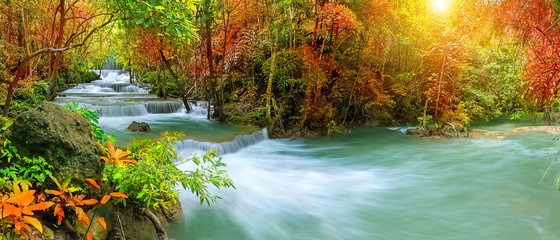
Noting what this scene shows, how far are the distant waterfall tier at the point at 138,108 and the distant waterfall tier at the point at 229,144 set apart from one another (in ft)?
17.4

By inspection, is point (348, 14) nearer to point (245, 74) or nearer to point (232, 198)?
point (245, 74)

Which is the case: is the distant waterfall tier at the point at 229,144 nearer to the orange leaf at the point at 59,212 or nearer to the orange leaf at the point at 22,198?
the orange leaf at the point at 59,212

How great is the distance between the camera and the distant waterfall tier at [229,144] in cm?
780

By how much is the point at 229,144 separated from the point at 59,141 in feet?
18.4

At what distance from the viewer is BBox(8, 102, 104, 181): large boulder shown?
2787 mm

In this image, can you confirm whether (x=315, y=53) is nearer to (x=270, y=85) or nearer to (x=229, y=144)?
(x=270, y=85)

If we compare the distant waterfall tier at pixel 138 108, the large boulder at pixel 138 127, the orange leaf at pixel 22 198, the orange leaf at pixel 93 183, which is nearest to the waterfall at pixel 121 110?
the distant waterfall tier at pixel 138 108

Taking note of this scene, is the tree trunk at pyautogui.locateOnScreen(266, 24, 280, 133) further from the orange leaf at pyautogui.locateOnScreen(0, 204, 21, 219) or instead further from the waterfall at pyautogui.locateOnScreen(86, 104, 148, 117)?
the orange leaf at pyautogui.locateOnScreen(0, 204, 21, 219)

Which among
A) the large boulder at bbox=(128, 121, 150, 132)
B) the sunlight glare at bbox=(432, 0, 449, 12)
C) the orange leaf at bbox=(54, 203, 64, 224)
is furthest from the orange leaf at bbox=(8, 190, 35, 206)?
A: the sunlight glare at bbox=(432, 0, 449, 12)

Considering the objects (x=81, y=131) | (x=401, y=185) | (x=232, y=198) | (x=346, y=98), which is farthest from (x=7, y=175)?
(x=346, y=98)

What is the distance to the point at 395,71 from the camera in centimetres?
1611

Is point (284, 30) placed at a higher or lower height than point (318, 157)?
higher

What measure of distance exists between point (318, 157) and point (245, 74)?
16.3 ft

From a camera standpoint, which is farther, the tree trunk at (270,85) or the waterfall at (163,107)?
the waterfall at (163,107)
